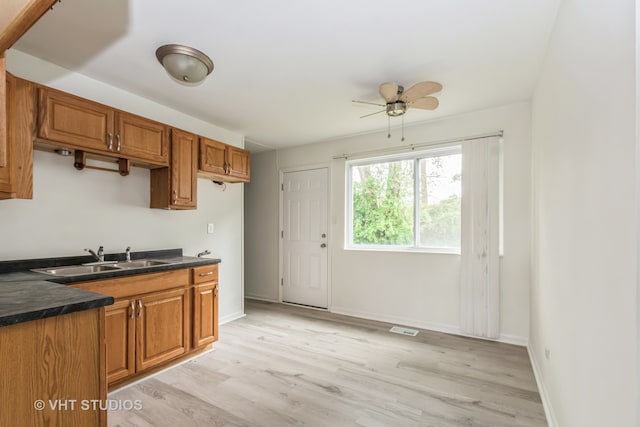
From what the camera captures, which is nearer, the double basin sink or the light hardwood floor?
the light hardwood floor

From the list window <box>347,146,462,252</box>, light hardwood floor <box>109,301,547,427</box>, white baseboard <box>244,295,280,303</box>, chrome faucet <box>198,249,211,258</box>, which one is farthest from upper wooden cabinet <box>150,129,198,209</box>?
white baseboard <box>244,295,280,303</box>

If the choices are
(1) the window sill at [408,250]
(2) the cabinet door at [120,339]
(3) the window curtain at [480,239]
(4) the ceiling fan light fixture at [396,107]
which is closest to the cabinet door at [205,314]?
(2) the cabinet door at [120,339]

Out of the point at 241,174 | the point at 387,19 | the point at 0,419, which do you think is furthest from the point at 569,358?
the point at 241,174

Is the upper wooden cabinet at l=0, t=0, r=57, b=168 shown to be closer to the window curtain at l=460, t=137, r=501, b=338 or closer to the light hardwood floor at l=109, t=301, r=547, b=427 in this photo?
the light hardwood floor at l=109, t=301, r=547, b=427

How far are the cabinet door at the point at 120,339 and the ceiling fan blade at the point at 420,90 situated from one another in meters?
2.75

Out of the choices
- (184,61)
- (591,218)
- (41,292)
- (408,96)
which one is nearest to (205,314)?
(41,292)

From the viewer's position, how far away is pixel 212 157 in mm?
3377

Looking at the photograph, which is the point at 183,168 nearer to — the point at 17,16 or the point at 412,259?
the point at 17,16

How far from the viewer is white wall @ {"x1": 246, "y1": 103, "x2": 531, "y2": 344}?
3203 millimetres

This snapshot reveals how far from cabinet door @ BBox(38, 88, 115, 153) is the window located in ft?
9.54

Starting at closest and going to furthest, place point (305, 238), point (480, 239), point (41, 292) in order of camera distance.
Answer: point (41, 292) < point (480, 239) < point (305, 238)

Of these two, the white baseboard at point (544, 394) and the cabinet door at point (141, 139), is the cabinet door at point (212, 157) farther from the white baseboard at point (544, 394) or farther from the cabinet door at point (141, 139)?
the white baseboard at point (544, 394)

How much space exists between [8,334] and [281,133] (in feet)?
11.4

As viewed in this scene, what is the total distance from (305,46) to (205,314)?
2.52 m
